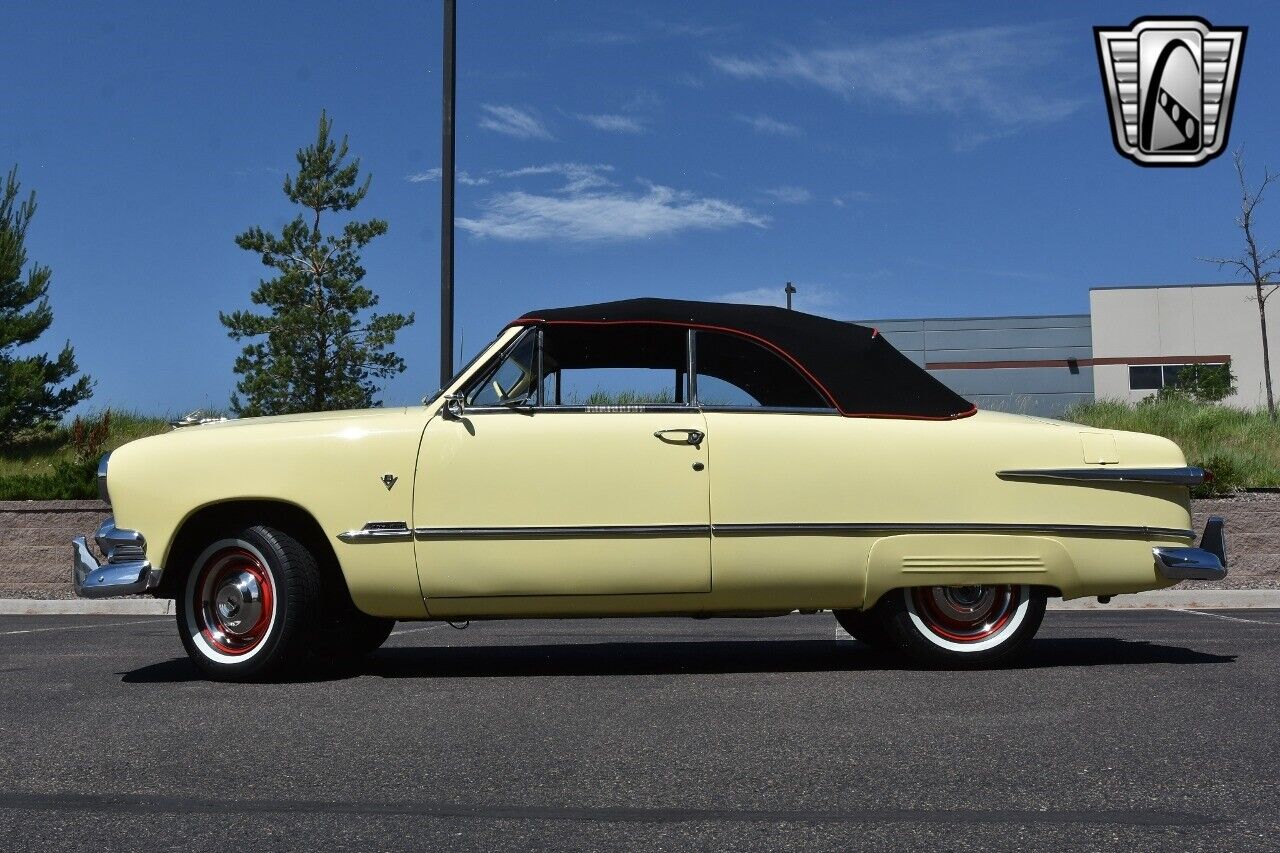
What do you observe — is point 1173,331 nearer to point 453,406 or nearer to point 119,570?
point 453,406

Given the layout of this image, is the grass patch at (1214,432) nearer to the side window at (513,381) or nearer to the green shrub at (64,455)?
the side window at (513,381)

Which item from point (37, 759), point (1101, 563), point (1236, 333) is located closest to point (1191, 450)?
point (1101, 563)

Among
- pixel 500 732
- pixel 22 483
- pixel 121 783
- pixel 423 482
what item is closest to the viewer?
pixel 121 783

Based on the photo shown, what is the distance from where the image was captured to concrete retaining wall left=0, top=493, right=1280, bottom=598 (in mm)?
12820

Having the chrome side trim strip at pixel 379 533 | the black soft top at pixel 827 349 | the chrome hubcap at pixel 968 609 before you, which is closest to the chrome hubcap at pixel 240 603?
the chrome side trim strip at pixel 379 533

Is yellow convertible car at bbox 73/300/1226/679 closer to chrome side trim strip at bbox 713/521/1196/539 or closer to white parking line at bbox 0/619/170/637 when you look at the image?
chrome side trim strip at bbox 713/521/1196/539

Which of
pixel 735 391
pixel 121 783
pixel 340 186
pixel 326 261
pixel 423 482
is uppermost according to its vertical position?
pixel 340 186

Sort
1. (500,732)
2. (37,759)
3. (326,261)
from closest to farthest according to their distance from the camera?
(37,759) < (500,732) < (326,261)

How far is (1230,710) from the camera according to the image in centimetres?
508

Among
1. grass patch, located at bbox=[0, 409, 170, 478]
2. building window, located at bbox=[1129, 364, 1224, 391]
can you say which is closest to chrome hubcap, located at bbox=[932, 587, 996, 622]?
grass patch, located at bbox=[0, 409, 170, 478]

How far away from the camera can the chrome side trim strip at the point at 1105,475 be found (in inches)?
242

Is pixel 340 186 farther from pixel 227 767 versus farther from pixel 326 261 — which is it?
pixel 227 767

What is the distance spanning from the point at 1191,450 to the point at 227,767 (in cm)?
1457

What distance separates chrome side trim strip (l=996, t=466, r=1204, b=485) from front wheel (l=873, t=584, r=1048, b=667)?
0.54 m
